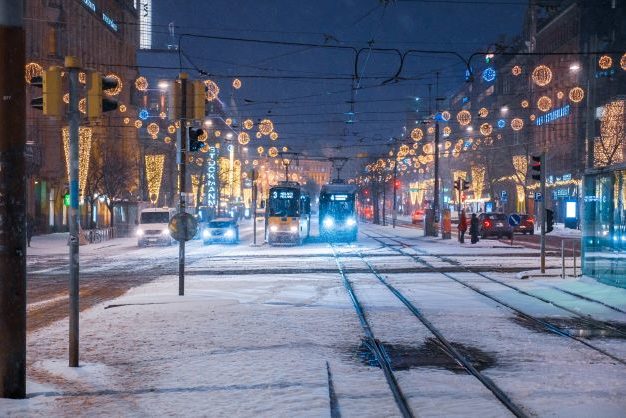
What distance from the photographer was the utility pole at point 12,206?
7.85 meters

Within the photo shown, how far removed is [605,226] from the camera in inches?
754

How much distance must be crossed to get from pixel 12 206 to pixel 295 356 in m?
4.27

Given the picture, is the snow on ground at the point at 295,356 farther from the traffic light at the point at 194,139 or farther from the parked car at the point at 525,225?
the parked car at the point at 525,225

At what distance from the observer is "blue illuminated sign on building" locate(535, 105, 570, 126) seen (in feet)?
243

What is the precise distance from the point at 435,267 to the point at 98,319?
1501cm

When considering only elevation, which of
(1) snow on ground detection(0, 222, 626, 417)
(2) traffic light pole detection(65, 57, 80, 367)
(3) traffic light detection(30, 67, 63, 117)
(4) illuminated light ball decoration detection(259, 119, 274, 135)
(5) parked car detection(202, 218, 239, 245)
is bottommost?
(1) snow on ground detection(0, 222, 626, 417)

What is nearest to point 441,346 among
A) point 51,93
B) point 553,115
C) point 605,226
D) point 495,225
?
point 51,93

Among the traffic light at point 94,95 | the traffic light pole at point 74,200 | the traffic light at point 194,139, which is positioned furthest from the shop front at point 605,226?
the traffic light pole at point 74,200

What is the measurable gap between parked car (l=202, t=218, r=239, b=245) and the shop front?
27.9 meters

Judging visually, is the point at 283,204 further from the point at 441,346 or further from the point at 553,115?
the point at 553,115

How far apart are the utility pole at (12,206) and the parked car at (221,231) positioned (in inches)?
1508

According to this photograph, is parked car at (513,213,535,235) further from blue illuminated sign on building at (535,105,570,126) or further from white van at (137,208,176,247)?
white van at (137,208,176,247)

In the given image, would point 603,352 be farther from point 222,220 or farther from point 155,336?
point 222,220

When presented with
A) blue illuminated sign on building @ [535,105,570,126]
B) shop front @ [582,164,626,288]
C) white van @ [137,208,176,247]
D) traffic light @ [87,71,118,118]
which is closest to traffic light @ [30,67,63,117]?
traffic light @ [87,71,118,118]
